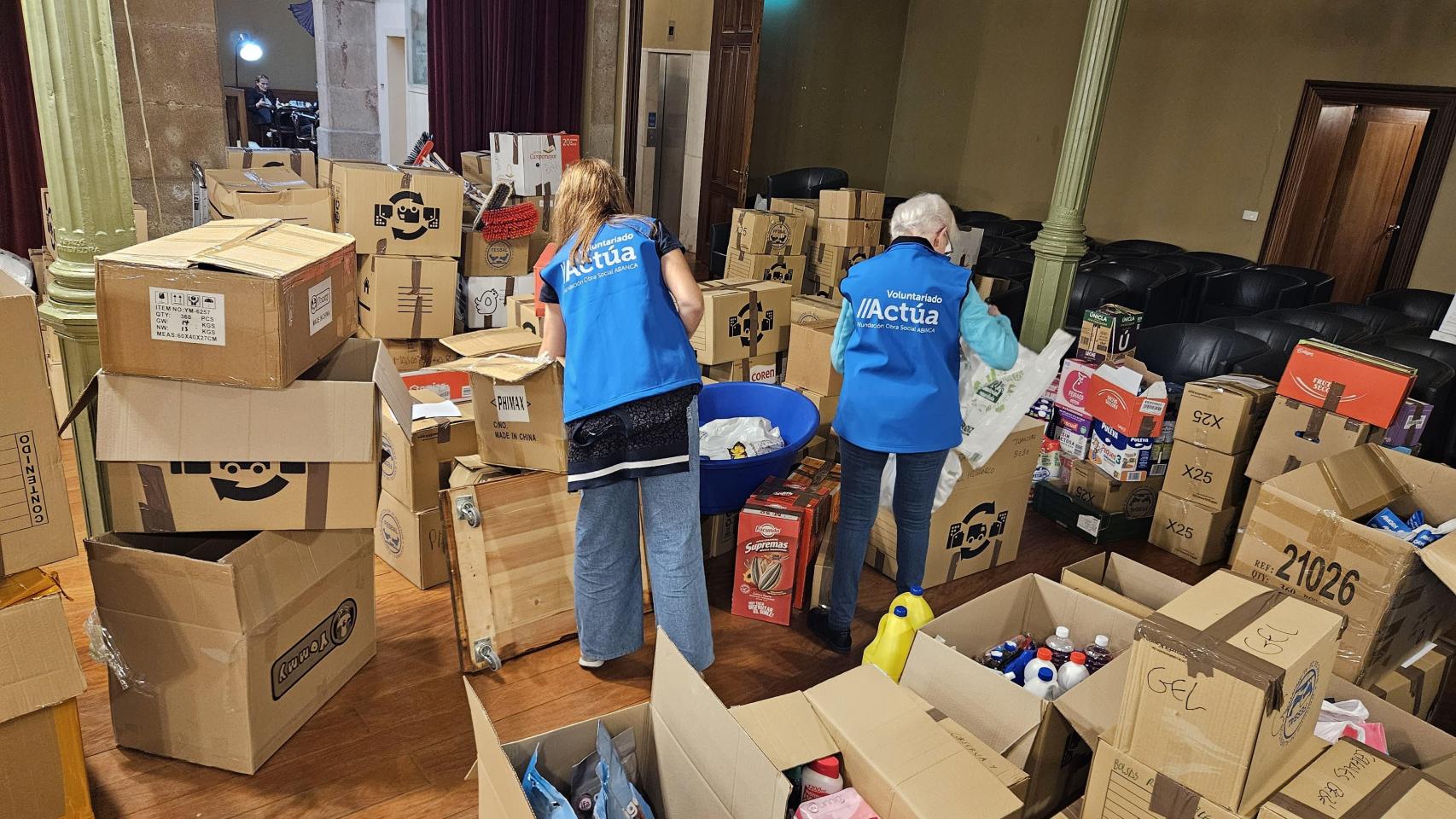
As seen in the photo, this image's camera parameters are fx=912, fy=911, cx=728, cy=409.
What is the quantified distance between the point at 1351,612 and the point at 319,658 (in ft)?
8.62

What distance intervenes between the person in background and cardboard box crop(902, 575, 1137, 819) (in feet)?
2.14

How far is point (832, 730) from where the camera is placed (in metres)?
1.60

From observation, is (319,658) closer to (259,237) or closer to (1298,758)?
(259,237)

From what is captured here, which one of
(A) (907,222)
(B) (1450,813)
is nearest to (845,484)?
(A) (907,222)

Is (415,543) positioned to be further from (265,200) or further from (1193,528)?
(1193,528)

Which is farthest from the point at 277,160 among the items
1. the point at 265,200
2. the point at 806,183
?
the point at 806,183

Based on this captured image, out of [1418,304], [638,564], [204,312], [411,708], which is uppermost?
[204,312]

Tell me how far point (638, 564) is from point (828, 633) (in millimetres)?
610

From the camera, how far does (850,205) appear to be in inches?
216

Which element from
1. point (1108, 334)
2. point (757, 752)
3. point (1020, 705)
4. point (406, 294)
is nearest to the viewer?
point (757, 752)

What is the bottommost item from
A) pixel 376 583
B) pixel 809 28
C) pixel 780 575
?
pixel 376 583

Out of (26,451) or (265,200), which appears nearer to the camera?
(26,451)

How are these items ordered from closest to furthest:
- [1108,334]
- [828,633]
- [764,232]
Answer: [828,633], [1108,334], [764,232]

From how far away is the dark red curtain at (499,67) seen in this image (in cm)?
592
